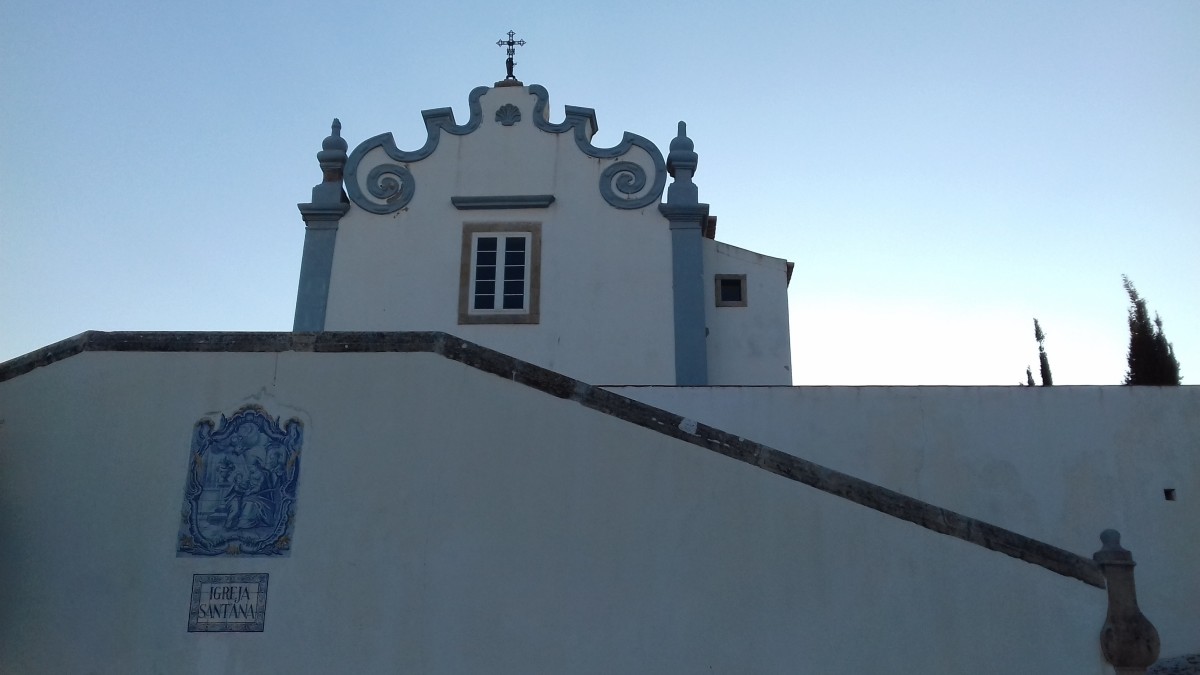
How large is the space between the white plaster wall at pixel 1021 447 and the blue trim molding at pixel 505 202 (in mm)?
4266

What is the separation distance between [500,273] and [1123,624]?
29.8 ft

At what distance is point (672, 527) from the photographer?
24.7ft

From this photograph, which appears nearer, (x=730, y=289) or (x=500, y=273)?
(x=500, y=273)

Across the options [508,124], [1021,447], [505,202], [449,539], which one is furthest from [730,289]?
[449,539]

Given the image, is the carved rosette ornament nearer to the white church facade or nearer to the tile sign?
the white church facade

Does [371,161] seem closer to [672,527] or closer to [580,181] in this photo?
[580,181]

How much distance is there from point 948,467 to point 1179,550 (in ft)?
7.57

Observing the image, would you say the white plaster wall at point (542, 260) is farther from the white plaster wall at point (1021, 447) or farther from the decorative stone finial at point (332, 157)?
the white plaster wall at point (1021, 447)

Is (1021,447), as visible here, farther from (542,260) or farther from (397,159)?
(397,159)

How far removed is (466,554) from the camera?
756 cm

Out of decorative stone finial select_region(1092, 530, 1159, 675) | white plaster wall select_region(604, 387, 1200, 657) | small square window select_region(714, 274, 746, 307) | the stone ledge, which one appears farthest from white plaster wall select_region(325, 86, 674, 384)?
decorative stone finial select_region(1092, 530, 1159, 675)

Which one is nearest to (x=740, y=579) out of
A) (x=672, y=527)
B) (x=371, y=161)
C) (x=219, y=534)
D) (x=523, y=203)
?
(x=672, y=527)

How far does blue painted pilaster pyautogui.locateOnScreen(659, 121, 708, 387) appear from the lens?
Result: 13695 mm

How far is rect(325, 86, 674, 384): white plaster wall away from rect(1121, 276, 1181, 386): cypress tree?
1174cm
